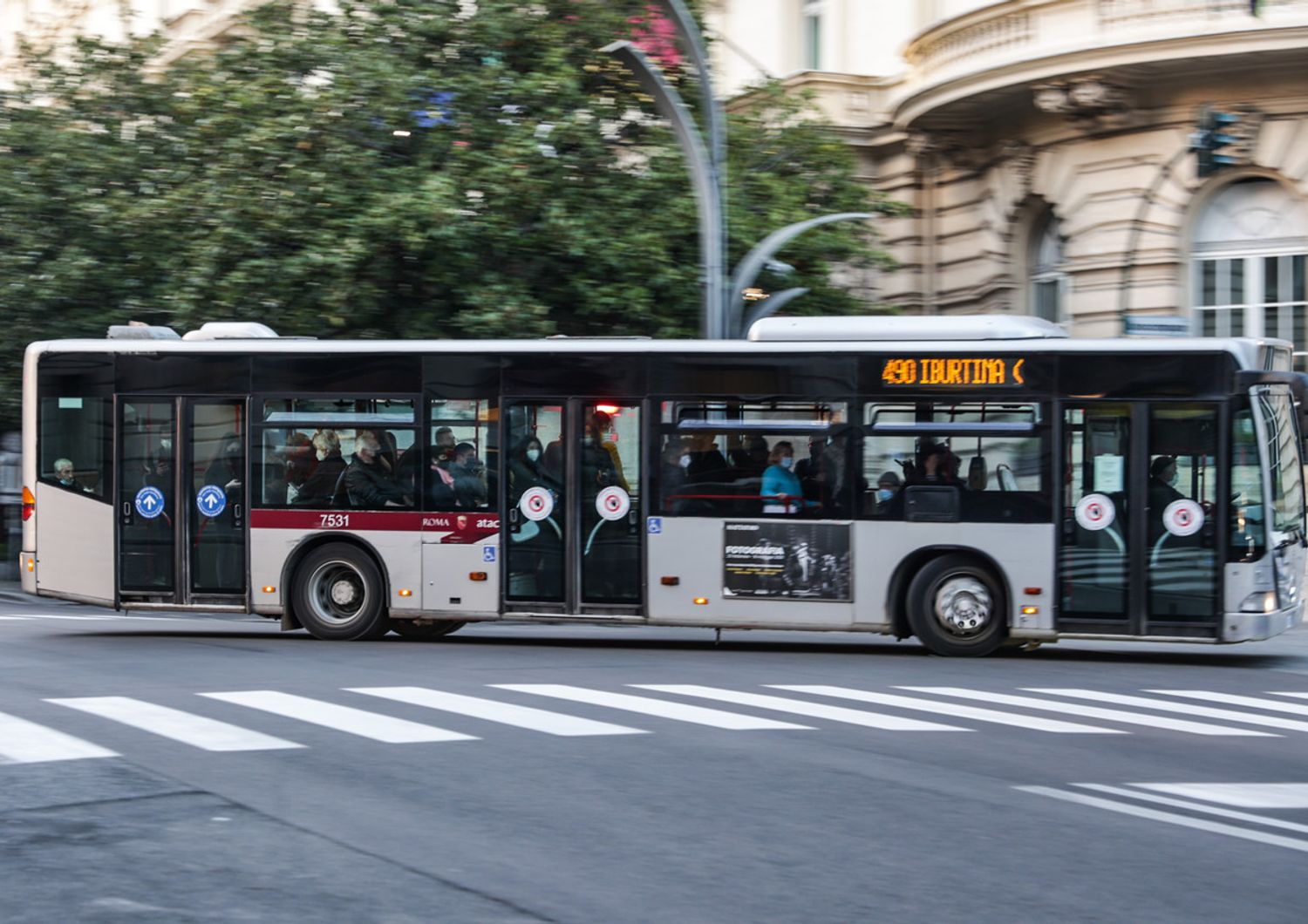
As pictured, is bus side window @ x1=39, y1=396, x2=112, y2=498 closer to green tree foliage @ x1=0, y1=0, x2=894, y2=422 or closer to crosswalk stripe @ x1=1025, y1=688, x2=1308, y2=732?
green tree foliage @ x1=0, y1=0, x2=894, y2=422

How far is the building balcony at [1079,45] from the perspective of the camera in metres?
20.2

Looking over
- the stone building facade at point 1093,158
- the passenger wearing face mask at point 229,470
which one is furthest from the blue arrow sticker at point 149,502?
the stone building facade at point 1093,158

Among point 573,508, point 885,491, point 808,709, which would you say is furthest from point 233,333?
point 808,709

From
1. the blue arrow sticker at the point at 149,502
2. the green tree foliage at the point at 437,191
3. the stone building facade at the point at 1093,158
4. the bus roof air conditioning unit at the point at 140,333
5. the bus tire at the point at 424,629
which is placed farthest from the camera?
the stone building facade at the point at 1093,158

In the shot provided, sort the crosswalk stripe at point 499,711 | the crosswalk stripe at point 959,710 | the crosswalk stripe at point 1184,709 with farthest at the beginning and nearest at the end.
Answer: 1. the crosswalk stripe at point 1184,709
2. the crosswalk stripe at point 959,710
3. the crosswalk stripe at point 499,711

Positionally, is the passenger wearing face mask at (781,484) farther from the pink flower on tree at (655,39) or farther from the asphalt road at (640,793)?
the pink flower on tree at (655,39)

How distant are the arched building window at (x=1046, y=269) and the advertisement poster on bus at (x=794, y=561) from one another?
11339mm

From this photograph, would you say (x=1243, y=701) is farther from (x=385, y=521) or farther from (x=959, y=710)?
(x=385, y=521)

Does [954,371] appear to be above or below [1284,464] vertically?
above

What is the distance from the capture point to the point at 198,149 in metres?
21.8

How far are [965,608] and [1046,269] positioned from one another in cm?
1192

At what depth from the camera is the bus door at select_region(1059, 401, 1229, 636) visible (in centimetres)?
1330

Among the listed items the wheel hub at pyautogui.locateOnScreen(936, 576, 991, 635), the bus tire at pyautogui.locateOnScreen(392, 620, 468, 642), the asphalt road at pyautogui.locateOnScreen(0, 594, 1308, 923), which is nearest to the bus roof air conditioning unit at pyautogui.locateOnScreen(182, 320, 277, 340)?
the bus tire at pyautogui.locateOnScreen(392, 620, 468, 642)

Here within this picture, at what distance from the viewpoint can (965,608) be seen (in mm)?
13898
